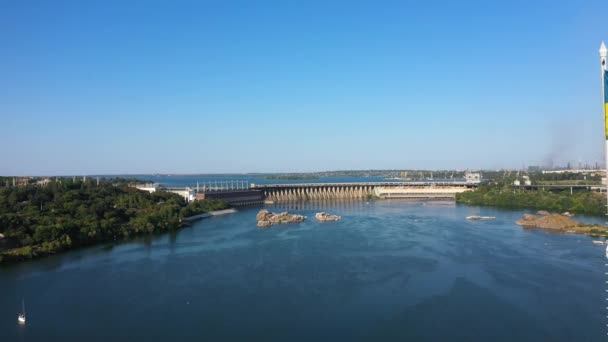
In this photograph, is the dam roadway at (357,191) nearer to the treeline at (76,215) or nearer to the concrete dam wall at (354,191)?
the concrete dam wall at (354,191)

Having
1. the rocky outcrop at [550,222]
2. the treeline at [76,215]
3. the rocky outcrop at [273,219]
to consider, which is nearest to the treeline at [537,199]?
the rocky outcrop at [550,222]

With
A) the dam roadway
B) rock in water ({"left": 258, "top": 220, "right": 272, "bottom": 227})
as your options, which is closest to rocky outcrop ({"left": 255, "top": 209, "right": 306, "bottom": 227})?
rock in water ({"left": 258, "top": 220, "right": 272, "bottom": 227})

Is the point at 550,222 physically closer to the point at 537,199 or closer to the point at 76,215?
the point at 537,199

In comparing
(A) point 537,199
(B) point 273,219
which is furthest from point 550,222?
(B) point 273,219

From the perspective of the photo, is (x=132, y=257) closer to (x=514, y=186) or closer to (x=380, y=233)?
(x=380, y=233)

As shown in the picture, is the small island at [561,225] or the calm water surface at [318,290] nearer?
the calm water surface at [318,290]

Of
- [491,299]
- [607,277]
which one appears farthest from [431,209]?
[491,299]
